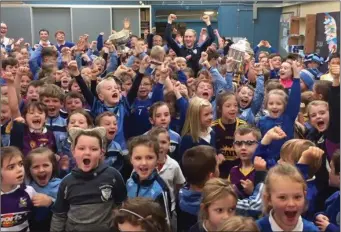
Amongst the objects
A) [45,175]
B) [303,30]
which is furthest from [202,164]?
[303,30]

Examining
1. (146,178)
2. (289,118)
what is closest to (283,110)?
(289,118)

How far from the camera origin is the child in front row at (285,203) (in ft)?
6.34

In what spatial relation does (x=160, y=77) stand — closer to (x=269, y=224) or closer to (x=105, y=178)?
(x=105, y=178)

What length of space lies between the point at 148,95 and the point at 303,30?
8778 mm

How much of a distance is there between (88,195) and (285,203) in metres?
1.08

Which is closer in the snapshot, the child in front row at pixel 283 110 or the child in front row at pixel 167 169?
the child in front row at pixel 167 169

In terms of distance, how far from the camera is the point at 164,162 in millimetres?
2953

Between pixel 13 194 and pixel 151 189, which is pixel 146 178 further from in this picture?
pixel 13 194

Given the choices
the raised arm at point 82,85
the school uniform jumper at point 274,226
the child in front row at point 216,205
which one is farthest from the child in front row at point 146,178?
the raised arm at point 82,85

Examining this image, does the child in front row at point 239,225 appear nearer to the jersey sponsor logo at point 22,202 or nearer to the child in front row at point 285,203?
the child in front row at point 285,203

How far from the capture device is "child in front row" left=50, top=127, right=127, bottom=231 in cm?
238

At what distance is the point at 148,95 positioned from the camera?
433 centimetres

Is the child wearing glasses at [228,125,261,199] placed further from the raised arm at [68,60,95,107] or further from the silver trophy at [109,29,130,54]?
the silver trophy at [109,29,130,54]

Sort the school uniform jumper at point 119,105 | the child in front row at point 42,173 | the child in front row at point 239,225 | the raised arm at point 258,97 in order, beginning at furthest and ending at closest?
1. the raised arm at point 258,97
2. the school uniform jumper at point 119,105
3. the child in front row at point 42,173
4. the child in front row at point 239,225
